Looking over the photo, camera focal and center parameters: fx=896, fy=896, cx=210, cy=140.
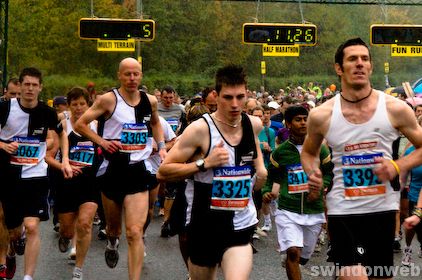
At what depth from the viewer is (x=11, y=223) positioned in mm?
9055

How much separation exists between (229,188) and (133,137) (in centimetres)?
259

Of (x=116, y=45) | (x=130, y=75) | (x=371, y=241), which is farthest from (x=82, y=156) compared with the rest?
(x=116, y=45)

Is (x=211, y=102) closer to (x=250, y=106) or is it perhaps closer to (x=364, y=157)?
(x=250, y=106)

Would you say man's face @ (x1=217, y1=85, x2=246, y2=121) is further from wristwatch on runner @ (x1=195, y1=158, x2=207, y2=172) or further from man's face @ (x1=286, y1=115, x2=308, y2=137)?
man's face @ (x1=286, y1=115, x2=308, y2=137)

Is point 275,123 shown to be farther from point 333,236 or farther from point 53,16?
point 53,16

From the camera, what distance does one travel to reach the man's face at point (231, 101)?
6438mm

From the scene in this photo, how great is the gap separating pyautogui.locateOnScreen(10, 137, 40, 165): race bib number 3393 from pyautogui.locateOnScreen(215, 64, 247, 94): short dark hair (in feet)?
9.98

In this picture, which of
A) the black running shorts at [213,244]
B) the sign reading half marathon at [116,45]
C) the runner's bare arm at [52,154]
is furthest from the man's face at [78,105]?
the sign reading half marathon at [116,45]

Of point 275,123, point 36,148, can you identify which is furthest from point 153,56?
point 36,148

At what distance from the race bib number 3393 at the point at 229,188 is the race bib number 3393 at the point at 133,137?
8.18 ft

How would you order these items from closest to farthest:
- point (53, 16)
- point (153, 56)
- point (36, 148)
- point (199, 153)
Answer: point (199, 153) → point (36, 148) → point (53, 16) → point (153, 56)

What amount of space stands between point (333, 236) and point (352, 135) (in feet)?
2.39

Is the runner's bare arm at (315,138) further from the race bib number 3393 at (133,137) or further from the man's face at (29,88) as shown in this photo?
the man's face at (29,88)

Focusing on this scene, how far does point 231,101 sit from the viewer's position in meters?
6.46
